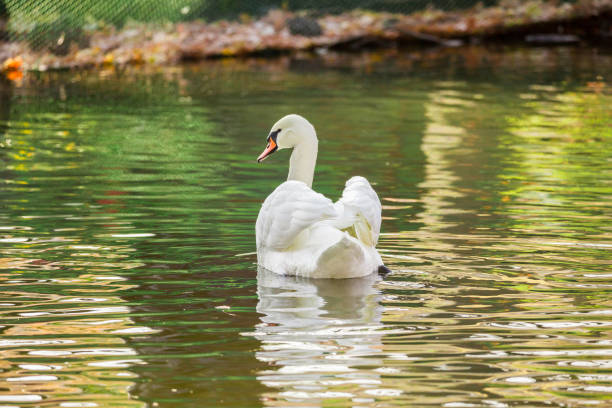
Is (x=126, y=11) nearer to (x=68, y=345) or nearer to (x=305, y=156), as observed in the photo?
(x=305, y=156)

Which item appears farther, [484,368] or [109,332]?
[109,332]

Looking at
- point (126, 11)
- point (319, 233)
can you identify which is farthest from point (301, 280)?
point (126, 11)

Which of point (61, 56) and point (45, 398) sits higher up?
point (61, 56)

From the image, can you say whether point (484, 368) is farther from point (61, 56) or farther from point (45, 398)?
point (61, 56)

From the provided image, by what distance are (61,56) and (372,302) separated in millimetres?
19790

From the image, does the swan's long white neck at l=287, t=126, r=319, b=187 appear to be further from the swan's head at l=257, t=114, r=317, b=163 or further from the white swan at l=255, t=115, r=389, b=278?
the white swan at l=255, t=115, r=389, b=278

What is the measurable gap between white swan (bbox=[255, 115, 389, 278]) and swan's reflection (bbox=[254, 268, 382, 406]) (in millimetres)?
119

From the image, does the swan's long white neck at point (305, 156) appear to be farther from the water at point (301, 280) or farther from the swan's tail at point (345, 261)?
the swan's tail at point (345, 261)

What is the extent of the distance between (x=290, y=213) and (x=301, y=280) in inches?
19.3

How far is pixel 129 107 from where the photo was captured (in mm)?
18828

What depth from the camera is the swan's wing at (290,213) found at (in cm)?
786

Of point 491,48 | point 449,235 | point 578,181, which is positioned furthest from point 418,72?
point 449,235

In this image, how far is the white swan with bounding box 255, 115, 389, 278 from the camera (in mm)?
7715

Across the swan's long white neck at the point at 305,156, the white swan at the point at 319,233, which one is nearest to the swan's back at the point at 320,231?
the white swan at the point at 319,233
